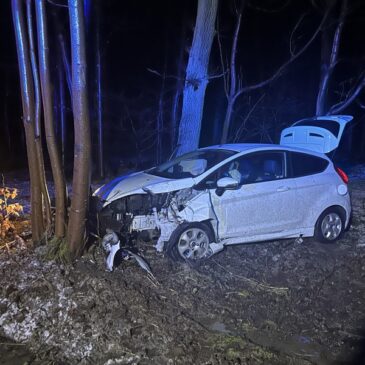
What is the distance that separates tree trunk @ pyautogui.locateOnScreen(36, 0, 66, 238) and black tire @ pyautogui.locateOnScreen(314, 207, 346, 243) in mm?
4051

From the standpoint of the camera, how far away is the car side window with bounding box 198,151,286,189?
611 cm

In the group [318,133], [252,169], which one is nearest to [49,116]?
[252,169]

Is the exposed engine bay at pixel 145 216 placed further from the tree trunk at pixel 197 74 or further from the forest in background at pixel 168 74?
the forest in background at pixel 168 74

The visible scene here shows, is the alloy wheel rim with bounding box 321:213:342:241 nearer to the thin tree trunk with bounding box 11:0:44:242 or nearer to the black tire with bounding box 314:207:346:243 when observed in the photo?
the black tire with bounding box 314:207:346:243

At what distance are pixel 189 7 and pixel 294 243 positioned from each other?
14600 mm

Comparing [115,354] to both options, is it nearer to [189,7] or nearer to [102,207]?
[102,207]

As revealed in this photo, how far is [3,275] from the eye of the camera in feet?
16.6

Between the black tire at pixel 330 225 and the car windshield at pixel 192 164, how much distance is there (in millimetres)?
1958

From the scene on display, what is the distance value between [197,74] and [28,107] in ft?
14.8

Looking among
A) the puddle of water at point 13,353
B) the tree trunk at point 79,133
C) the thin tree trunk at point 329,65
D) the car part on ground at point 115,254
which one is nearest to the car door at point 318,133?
the car part on ground at point 115,254

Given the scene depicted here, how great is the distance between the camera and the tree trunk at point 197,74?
928cm

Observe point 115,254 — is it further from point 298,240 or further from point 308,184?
point 308,184

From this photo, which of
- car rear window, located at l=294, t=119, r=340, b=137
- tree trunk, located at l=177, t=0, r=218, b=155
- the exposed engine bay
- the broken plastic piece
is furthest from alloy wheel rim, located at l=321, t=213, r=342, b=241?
tree trunk, located at l=177, t=0, r=218, b=155

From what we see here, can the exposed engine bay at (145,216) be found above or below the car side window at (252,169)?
below
